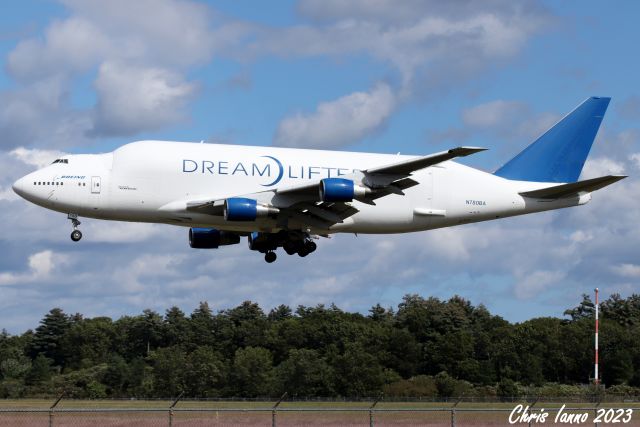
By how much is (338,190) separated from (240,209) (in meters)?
4.24

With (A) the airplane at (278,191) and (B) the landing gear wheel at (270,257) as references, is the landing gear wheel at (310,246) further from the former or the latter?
(B) the landing gear wheel at (270,257)

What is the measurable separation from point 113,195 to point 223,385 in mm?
47085

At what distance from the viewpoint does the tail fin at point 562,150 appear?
2234 inches

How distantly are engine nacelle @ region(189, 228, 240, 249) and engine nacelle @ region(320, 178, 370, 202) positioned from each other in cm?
883

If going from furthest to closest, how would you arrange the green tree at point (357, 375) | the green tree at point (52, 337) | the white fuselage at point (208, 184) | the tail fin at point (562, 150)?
the green tree at point (52, 337) → the green tree at point (357, 375) → the tail fin at point (562, 150) → the white fuselage at point (208, 184)

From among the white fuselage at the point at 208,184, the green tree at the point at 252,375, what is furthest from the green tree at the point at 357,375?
the white fuselage at the point at 208,184

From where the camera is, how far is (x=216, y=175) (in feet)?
162

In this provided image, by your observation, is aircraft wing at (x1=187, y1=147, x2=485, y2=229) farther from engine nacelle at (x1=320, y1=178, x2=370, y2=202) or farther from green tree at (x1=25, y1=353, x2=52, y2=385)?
green tree at (x1=25, y1=353, x2=52, y2=385)

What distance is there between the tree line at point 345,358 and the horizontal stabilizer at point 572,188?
27.0 metres

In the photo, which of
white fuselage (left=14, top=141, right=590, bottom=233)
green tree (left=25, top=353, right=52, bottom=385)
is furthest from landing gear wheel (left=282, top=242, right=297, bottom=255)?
green tree (left=25, top=353, right=52, bottom=385)

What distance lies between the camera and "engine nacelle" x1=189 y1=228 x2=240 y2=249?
55250 millimetres

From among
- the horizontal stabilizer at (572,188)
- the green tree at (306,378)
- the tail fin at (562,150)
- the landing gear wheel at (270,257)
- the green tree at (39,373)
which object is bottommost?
the green tree at (306,378)

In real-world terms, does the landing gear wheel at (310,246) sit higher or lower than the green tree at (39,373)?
higher

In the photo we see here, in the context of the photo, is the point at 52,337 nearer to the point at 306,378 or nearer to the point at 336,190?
the point at 306,378
